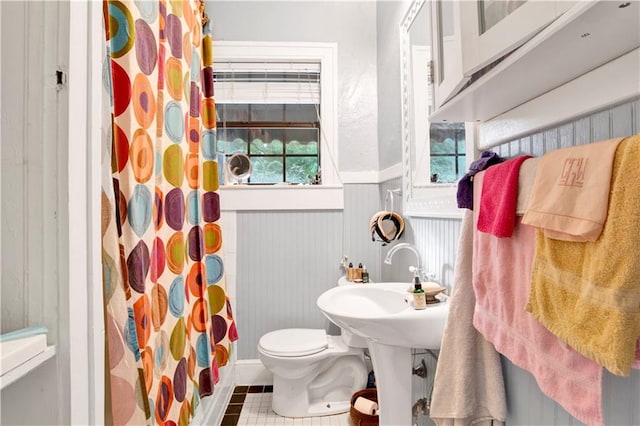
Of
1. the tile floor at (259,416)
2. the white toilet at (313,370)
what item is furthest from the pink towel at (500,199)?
the tile floor at (259,416)

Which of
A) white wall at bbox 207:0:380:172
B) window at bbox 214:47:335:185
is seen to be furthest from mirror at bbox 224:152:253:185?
white wall at bbox 207:0:380:172

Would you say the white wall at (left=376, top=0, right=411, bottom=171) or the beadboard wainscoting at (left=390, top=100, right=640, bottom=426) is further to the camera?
the white wall at (left=376, top=0, right=411, bottom=171)

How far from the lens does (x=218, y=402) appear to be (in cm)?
169

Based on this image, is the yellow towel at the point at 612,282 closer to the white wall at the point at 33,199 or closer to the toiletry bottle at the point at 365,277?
the white wall at the point at 33,199

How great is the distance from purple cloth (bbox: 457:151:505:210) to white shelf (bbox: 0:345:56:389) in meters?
0.87

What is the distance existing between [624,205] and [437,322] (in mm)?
598

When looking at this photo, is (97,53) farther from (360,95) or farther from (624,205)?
(360,95)

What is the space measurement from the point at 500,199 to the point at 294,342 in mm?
1449

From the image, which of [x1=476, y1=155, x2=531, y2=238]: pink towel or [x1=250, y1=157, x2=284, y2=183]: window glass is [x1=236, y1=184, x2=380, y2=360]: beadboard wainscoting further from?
[x1=476, y1=155, x2=531, y2=238]: pink towel

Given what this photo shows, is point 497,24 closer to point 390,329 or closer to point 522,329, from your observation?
point 522,329

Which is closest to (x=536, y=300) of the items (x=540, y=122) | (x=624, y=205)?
(x=624, y=205)

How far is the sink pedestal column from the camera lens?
3.43ft

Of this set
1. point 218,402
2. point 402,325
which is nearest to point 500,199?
point 402,325

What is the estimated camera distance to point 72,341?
0.45m
